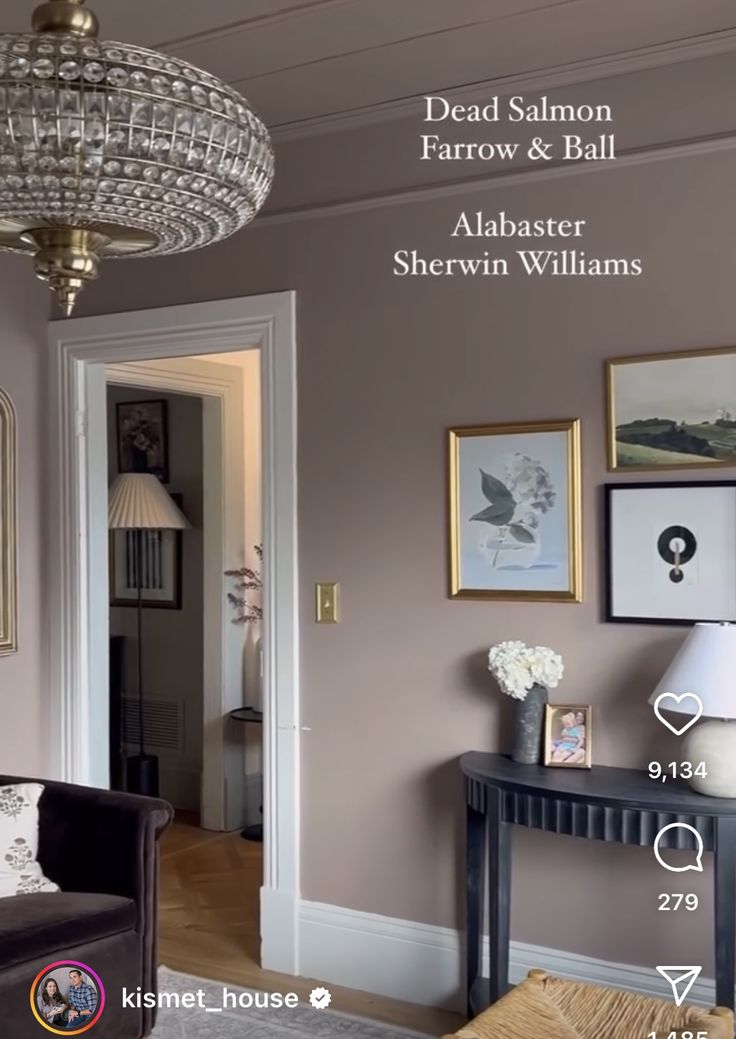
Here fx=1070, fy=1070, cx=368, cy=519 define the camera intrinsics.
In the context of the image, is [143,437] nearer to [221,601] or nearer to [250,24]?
[221,601]

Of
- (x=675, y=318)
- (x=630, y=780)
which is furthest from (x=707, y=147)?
(x=630, y=780)

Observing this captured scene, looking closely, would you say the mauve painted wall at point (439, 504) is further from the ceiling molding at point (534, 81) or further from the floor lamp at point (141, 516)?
the floor lamp at point (141, 516)

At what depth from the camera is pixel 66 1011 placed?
8.70 feet

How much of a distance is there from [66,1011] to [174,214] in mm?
2078

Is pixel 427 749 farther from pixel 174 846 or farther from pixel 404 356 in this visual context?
pixel 174 846

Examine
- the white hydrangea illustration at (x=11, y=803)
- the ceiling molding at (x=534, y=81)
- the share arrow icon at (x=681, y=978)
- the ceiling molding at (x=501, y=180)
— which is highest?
the ceiling molding at (x=534, y=81)

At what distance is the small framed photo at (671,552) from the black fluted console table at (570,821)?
1.49 feet

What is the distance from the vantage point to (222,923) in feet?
13.0

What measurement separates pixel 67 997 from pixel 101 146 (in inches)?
85.1

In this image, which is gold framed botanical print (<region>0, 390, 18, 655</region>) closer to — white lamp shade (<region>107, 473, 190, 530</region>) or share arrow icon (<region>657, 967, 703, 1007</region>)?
white lamp shade (<region>107, 473, 190, 530</region>)

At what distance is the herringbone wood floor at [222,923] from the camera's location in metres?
3.23

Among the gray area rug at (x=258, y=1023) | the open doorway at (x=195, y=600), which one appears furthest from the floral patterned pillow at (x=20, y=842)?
the open doorway at (x=195, y=600)

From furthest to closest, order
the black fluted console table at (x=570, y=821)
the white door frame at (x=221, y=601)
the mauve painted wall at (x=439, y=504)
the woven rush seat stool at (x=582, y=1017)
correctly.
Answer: the white door frame at (x=221, y=601)
the mauve painted wall at (x=439, y=504)
the black fluted console table at (x=570, y=821)
the woven rush seat stool at (x=582, y=1017)

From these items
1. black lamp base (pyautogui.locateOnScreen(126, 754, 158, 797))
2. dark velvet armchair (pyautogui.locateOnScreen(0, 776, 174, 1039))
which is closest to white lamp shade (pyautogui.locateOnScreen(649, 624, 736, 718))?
dark velvet armchair (pyautogui.locateOnScreen(0, 776, 174, 1039))
